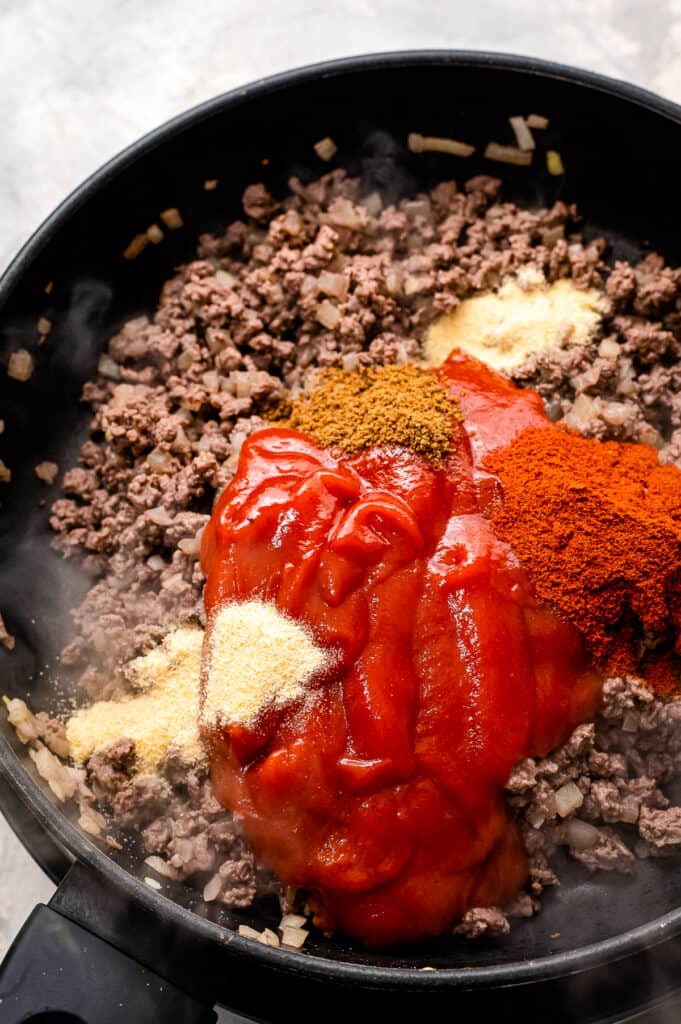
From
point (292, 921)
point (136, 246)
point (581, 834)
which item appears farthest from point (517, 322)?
point (292, 921)

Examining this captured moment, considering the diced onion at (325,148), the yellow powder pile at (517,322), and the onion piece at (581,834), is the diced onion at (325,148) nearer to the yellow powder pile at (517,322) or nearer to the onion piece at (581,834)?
the yellow powder pile at (517,322)

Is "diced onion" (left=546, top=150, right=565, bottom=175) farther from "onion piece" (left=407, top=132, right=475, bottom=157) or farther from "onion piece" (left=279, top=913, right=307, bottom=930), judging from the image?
Result: "onion piece" (left=279, top=913, right=307, bottom=930)

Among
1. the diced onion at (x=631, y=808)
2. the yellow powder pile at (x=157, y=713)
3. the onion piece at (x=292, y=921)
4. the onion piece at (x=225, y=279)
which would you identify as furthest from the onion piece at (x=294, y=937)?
the onion piece at (x=225, y=279)

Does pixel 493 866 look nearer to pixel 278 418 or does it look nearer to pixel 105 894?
pixel 105 894

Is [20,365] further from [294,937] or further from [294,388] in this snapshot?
[294,937]

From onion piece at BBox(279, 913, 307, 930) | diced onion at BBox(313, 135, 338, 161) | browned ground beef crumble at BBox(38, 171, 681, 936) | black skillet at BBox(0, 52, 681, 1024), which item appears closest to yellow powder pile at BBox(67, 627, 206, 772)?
browned ground beef crumble at BBox(38, 171, 681, 936)
